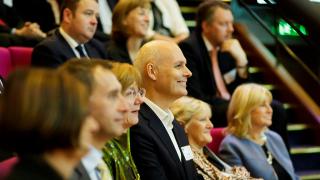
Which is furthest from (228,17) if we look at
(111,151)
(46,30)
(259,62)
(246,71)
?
(111,151)

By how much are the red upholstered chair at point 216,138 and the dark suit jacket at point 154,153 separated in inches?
39.2

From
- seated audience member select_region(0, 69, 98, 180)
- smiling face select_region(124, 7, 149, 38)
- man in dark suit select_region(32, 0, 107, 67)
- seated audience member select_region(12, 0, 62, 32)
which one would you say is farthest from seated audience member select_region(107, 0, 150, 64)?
seated audience member select_region(0, 69, 98, 180)

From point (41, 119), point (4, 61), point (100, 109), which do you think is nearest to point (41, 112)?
point (41, 119)

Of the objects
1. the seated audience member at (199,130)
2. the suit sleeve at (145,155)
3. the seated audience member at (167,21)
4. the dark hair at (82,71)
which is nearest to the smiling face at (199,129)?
the seated audience member at (199,130)

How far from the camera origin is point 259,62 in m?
5.50

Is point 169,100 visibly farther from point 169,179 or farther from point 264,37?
point 264,37

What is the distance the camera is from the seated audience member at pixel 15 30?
13.5 ft

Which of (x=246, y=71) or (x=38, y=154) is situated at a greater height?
(x=38, y=154)

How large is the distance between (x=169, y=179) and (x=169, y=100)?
0.35 metres

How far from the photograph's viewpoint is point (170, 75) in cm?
286

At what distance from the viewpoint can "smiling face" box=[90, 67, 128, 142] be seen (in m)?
1.76

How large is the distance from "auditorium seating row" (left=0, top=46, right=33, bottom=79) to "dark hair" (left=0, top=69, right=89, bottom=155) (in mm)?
2383

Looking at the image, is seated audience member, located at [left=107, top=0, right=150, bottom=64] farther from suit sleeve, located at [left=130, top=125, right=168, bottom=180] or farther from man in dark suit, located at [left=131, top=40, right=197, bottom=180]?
suit sleeve, located at [left=130, top=125, right=168, bottom=180]

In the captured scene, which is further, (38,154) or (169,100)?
(169,100)
